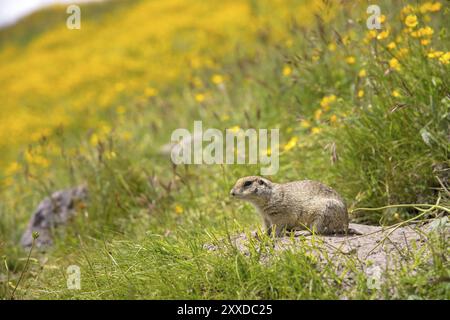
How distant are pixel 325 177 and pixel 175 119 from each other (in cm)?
491

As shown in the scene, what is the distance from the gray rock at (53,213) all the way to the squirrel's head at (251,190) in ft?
9.64

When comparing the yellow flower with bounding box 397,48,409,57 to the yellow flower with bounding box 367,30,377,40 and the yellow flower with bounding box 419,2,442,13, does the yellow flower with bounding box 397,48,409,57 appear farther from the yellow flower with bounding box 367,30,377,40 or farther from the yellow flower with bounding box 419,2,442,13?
the yellow flower with bounding box 419,2,442,13

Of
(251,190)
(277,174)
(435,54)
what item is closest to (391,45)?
(435,54)

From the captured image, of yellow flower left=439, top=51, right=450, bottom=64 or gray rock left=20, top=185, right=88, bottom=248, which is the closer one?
yellow flower left=439, top=51, right=450, bottom=64

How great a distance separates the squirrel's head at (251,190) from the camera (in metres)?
4.42

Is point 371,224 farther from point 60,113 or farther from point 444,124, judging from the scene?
point 60,113

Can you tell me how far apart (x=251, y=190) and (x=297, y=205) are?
368mm

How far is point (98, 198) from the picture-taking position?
669 centimetres

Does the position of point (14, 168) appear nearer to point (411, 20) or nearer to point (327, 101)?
point (327, 101)

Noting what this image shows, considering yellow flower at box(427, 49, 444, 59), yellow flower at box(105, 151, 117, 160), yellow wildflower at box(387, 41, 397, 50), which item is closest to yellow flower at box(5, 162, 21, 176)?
yellow flower at box(105, 151, 117, 160)

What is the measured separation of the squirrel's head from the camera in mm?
4418

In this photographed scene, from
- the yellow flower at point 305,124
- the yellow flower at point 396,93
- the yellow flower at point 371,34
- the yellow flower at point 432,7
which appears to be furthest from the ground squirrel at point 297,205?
the yellow flower at point 432,7
